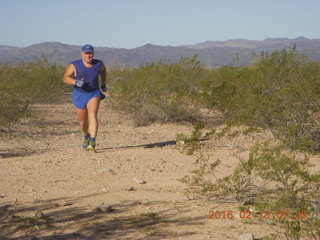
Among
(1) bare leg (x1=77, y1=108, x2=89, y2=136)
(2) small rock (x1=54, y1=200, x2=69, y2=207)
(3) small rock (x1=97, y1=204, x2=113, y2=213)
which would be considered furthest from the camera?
(1) bare leg (x1=77, y1=108, x2=89, y2=136)

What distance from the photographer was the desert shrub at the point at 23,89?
431 inches

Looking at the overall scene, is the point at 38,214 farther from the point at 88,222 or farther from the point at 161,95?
the point at 161,95

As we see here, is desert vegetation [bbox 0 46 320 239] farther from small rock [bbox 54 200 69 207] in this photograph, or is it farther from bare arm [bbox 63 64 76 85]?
bare arm [bbox 63 64 76 85]

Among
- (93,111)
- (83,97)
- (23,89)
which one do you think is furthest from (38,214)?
(23,89)

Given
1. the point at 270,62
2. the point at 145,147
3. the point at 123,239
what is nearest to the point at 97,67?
the point at 145,147

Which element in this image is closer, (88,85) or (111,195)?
(111,195)

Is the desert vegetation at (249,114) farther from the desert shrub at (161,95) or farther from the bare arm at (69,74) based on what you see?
the bare arm at (69,74)

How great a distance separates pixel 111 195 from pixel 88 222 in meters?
0.95

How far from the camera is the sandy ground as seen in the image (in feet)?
14.2

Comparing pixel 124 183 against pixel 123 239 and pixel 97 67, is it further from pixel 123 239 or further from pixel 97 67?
pixel 97 67

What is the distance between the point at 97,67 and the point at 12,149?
8.74 ft

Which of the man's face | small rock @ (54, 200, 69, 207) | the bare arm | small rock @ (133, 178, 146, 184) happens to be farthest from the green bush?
small rock @ (54, 200, 69, 207)

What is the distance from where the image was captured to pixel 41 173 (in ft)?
21.8

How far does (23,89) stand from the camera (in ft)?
43.5
